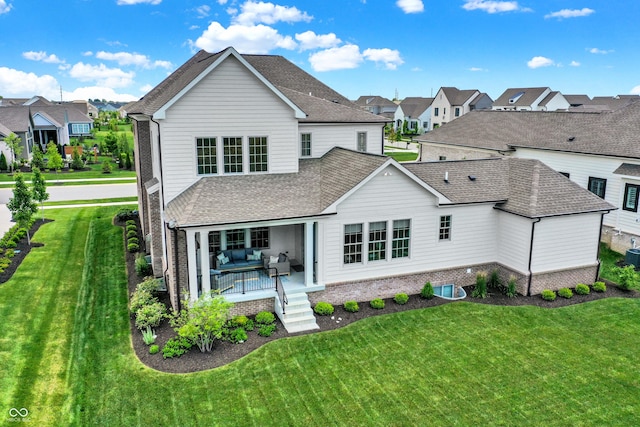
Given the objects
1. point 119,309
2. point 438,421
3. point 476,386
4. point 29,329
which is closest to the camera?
point 438,421

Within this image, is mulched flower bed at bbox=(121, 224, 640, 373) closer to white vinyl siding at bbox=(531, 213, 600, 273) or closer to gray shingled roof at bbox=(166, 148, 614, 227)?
white vinyl siding at bbox=(531, 213, 600, 273)

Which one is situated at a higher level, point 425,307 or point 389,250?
point 389,250

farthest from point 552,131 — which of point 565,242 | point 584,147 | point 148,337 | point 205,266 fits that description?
point 148,337

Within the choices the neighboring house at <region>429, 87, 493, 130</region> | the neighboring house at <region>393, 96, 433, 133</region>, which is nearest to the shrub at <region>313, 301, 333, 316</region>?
the neighboring house at <region>429, 87, 493, 130</region>

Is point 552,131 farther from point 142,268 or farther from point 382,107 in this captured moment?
point 382,107

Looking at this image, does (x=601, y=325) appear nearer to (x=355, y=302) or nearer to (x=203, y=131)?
(x=355, y=302)

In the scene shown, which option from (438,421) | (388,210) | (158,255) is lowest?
(438,421)

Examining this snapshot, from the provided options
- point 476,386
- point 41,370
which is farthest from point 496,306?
point 41,370

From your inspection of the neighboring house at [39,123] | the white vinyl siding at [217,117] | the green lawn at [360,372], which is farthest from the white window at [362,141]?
the neighboring house at [39,123]
